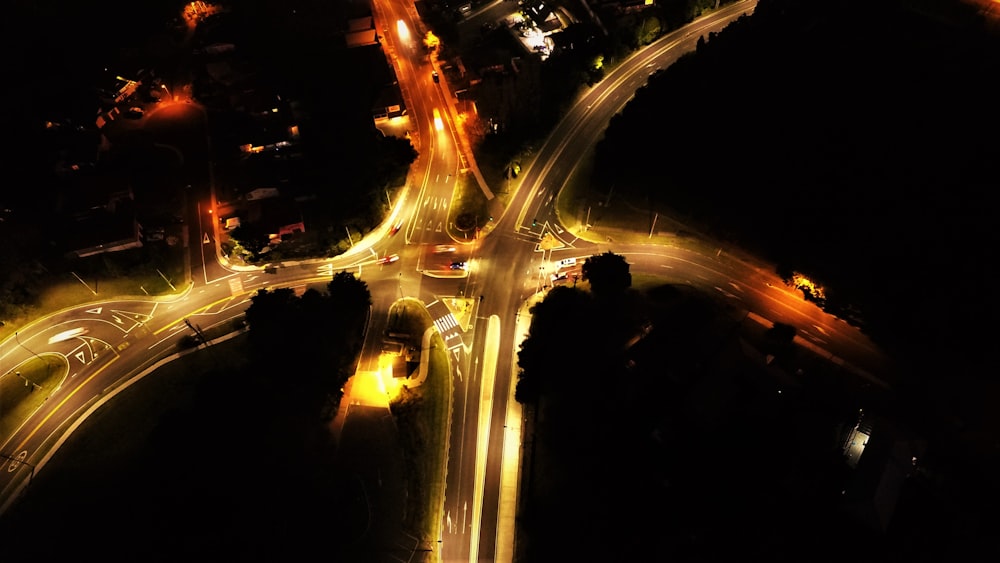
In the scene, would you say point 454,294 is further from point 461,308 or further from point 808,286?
point 808,286

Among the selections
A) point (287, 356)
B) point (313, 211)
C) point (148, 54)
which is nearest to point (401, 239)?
point (313, 211)

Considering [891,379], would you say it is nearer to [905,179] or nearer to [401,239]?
[905,179]

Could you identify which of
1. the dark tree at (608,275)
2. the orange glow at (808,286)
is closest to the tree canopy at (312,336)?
the dark tree at (608,275)

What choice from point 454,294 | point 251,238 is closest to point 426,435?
point 454,294

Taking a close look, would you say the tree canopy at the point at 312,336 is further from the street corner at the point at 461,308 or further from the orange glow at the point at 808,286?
the orange glow at the point at 808,286

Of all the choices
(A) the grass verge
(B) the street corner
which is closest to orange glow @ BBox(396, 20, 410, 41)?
(B) the street corner

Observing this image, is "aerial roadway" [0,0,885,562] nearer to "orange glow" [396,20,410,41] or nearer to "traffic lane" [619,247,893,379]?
"traffic lane" [619,247,893,379]

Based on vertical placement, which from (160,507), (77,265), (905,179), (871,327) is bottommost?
(160,507)
